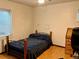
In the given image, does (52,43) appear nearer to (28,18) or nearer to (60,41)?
(60,41)

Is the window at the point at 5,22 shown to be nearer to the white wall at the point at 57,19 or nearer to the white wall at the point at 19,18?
the white wall at the point at 19,18

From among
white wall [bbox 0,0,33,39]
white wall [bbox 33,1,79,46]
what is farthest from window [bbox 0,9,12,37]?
white wall [bbox 33,1,79,46]

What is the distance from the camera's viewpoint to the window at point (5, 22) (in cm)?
397

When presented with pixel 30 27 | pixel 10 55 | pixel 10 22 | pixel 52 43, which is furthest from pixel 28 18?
pixel 10 55

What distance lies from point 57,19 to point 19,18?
1832mm

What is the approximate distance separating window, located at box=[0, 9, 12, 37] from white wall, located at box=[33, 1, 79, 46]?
1693mm

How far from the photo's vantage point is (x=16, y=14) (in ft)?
14.4

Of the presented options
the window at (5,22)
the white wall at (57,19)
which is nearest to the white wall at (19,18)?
the window at (5,22)

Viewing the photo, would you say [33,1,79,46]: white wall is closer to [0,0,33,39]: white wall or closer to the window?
[0,0,33,39]: white wall

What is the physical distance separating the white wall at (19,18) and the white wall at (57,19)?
1.47 feet

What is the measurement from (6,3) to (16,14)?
69 cm

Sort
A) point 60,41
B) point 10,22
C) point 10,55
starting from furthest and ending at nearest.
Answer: point 60,41 < point 10,22 < point 10,55

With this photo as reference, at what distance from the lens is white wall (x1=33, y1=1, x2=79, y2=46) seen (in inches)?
164

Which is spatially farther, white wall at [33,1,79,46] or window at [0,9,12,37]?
white wall at [33,1,79,46]
